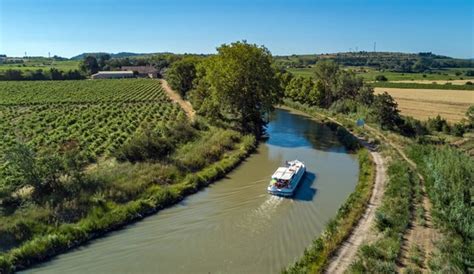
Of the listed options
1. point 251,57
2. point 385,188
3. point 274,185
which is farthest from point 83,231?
point 251,57

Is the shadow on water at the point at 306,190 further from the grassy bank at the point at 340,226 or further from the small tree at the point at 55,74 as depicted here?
the small tree at the point at 55,74

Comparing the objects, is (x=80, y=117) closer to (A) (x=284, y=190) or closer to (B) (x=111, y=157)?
(B) (x=111, y=157)

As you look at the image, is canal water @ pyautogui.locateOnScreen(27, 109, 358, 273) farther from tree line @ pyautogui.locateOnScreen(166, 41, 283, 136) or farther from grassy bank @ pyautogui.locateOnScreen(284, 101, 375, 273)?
tree line @ pyautogui.locateOnScreen(166, 41, 283, 136)

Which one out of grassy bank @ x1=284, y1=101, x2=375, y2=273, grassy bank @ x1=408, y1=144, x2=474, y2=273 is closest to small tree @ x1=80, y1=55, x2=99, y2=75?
grassy bank @ x1=284, y1=101, x2=375, y2=273

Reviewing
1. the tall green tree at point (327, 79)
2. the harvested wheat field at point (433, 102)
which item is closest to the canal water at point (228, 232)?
the harvested wheat field at point (433, 102)

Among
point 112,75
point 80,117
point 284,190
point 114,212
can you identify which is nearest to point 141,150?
point 114,212

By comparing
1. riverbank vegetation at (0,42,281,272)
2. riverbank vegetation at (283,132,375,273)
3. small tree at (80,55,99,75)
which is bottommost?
riverbank vegetation at (283,132,375,273)
